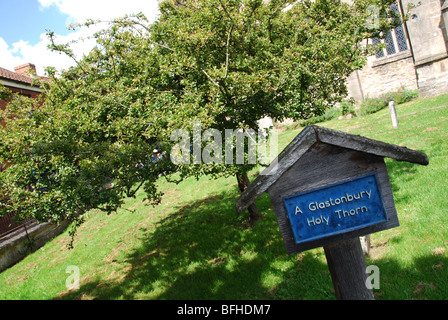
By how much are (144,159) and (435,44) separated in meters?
21.3

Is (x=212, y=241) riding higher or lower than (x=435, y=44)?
lower

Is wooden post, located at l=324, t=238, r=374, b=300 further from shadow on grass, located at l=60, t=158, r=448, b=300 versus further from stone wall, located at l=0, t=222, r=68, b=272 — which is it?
stone wall, located at l=0, t=222, r=68, b=272

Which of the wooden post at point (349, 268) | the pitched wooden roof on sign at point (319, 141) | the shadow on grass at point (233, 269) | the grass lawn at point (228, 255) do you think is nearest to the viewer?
the pitched wooden roof on sign at point (319, 141)

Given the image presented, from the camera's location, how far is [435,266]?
14.6 ft

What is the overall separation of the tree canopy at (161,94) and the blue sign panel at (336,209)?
269 cm

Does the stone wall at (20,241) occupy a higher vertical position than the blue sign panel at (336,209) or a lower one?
lower

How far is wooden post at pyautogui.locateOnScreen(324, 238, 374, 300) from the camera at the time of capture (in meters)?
2.95
